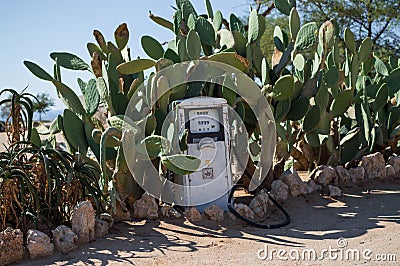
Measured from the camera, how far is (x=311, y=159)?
244 inches

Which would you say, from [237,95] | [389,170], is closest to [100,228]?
[237,95]

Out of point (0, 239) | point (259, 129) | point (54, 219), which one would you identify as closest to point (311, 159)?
point (259, 129)

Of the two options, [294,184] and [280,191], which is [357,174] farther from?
[280,191]

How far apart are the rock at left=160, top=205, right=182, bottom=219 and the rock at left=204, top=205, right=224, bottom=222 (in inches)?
8.3

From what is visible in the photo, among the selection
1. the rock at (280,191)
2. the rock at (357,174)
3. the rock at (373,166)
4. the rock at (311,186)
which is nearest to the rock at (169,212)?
the rock at (280,191)

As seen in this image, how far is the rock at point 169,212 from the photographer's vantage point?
4355mm

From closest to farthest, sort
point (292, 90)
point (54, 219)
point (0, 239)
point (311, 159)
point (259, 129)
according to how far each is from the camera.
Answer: point (0, 239)
point (54, 219)
point (292, 90)
point (259, 129)
point (311, 159)

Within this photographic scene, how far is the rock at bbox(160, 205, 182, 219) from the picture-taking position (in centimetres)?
436

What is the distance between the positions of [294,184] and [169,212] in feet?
4.27

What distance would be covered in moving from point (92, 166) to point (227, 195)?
3.55ft

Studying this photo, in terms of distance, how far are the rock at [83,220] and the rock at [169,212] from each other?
0.70 metres

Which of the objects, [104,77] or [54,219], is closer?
[54,219]

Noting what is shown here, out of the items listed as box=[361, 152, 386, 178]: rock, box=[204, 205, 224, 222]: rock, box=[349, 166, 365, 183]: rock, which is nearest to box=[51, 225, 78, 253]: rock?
box=[204, 205, 224, 222]: rock

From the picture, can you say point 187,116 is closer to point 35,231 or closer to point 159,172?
point 159,172
